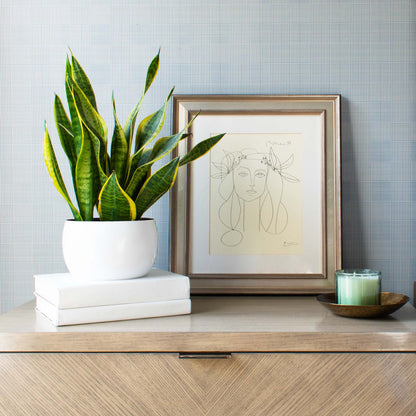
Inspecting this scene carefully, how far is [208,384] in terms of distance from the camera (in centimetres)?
73

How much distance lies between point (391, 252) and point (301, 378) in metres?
0.50

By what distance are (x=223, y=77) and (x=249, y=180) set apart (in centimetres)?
27

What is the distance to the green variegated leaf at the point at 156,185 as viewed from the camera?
847mm

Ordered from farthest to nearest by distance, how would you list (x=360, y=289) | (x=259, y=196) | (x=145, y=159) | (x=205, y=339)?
1. (x=259, y=196)
2. (x=145, y=159)
3. (x=360, y=289)
4. (x=205, y=339)

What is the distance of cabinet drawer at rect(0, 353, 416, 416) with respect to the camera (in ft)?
2.39

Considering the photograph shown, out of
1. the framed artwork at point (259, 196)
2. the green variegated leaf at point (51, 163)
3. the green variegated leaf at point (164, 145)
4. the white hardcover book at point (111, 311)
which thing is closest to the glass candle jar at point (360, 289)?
the framed artwork at point (259, 196)

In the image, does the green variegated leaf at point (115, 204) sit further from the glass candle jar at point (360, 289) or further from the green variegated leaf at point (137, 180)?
the glass candle jar at point (360, 289)

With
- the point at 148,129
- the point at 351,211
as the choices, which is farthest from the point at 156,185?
the point at 351,211

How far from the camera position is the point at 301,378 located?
2.41 ft

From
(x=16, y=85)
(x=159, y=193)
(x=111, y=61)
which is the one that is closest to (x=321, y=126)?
(x=159, y=193)

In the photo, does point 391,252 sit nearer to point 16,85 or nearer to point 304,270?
point 304,270
